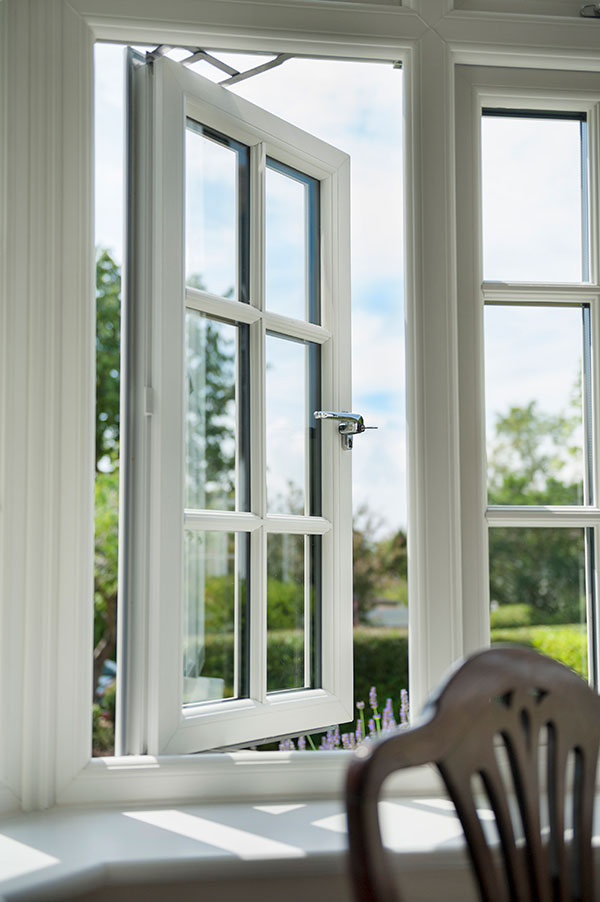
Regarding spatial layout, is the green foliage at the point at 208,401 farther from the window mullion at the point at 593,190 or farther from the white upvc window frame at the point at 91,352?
the window mullion at the point at 593,190

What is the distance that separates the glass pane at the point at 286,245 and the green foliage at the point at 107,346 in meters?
5.31

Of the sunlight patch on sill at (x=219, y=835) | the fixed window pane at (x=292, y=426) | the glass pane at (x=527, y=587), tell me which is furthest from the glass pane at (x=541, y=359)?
the glass pane at (x=527, y=587)

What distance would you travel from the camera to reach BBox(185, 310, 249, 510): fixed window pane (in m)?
1.81

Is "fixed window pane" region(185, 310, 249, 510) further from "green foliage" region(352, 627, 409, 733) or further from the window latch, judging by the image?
"green foliage" region(352, 627, 409, 733)

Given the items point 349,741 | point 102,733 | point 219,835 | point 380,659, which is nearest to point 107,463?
point 102,733

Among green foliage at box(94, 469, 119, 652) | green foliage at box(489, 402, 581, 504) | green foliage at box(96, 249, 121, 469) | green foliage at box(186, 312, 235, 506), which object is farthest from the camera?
green foliage at box(96, 249, 121, 469)

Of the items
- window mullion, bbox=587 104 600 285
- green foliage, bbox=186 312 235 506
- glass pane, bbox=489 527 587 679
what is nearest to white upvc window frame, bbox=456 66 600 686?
window mullion, bbox=587 104 600 285

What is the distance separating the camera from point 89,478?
1.63 meters

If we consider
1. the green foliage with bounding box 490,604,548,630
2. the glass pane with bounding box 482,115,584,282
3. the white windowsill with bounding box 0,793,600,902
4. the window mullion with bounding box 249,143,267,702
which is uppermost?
the glass pane with bounding box 482,115,584,282

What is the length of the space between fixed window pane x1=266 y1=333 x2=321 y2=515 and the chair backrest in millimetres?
1074

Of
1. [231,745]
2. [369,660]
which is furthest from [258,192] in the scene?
[369,660]

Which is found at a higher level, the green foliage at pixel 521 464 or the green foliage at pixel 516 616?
the green foliage at pixel 521 464

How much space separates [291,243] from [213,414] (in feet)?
1.47

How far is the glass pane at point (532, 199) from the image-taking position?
1908mm
